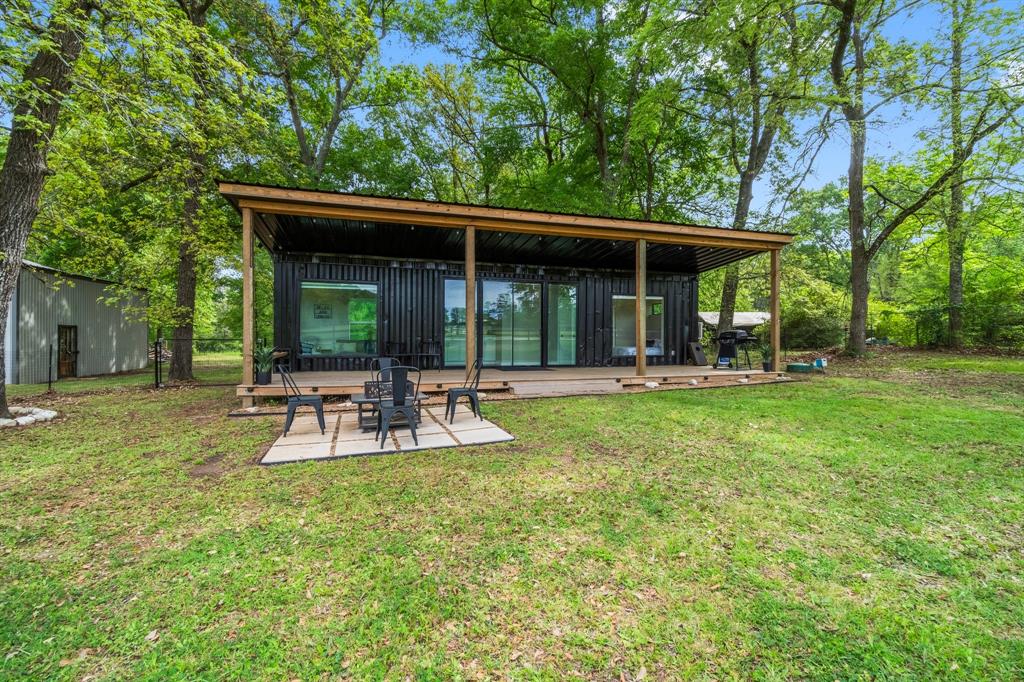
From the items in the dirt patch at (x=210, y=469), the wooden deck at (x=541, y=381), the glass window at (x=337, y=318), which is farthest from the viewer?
the glass window at (x=337, y=318)

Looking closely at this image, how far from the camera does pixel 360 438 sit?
4.47m

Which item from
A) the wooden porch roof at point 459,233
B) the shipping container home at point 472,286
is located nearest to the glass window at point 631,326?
the shipping container home at point 472,286

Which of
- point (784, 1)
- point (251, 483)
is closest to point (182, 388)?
point (251, 483)

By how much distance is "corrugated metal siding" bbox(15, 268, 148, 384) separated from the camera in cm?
949

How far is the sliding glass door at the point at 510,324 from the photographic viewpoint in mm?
9195

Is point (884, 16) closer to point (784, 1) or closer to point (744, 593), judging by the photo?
point (784, 1)

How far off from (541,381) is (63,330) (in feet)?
42.1

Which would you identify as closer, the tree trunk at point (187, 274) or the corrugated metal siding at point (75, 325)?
the tree trunk at point (187, 274)

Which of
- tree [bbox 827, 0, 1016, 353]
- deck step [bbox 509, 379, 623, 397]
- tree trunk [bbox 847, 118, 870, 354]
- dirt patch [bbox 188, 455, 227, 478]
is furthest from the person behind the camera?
tree trunk [bbox 847, 118, 870, 354]

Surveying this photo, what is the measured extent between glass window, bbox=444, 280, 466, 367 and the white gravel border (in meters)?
6.00

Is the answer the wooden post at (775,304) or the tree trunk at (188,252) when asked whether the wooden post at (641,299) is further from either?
the tree trunk at (188,252)

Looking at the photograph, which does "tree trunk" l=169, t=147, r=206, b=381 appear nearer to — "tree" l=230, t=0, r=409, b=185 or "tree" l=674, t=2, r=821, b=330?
"tree" l=230, t=0, r=409, b=185

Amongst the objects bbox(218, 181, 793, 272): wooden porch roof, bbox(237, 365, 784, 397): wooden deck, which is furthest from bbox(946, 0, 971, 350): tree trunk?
bbox(237, 365, 784, 397): wooden deck

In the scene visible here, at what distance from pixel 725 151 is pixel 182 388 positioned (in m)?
16.8
